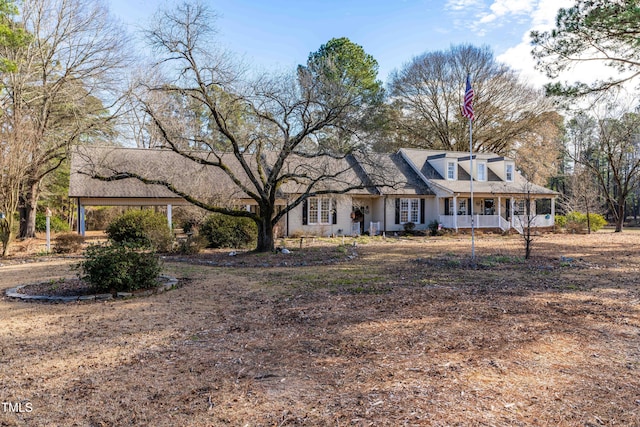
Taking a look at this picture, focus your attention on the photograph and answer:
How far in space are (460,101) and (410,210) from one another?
13.8m

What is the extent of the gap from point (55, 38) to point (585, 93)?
2315 cm

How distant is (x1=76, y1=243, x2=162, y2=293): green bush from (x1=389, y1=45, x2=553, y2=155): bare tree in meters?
32.1

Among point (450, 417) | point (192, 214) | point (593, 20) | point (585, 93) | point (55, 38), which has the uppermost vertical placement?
point (55, 38)

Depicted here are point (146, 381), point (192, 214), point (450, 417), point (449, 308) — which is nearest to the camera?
point (450, 417)

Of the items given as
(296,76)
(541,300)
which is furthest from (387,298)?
(296,76)

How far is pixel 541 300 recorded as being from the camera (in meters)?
7.20

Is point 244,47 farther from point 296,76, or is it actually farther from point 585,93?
point 585,93

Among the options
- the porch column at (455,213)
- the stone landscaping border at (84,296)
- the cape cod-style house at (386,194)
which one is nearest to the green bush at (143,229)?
the cape cod-style house at (386,194)

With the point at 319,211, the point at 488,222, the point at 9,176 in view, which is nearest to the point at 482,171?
the point at 488,222

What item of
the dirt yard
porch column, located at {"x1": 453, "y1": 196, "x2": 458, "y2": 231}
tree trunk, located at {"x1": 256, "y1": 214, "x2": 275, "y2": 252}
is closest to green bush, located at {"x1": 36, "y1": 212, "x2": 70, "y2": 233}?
tree trunk, located at {"x1": 256, "y1": 214, "x2": 275, "y2": 252}

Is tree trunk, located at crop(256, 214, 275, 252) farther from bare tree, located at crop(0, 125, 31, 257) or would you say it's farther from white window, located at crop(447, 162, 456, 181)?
white window, located at crop(447, 162, 456, 181)

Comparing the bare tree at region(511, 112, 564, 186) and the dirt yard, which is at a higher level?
the bare tree at region(511, 112, 564, 186)

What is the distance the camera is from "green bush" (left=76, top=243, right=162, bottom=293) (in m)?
7.39

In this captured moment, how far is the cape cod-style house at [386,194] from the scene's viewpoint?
838 inches
